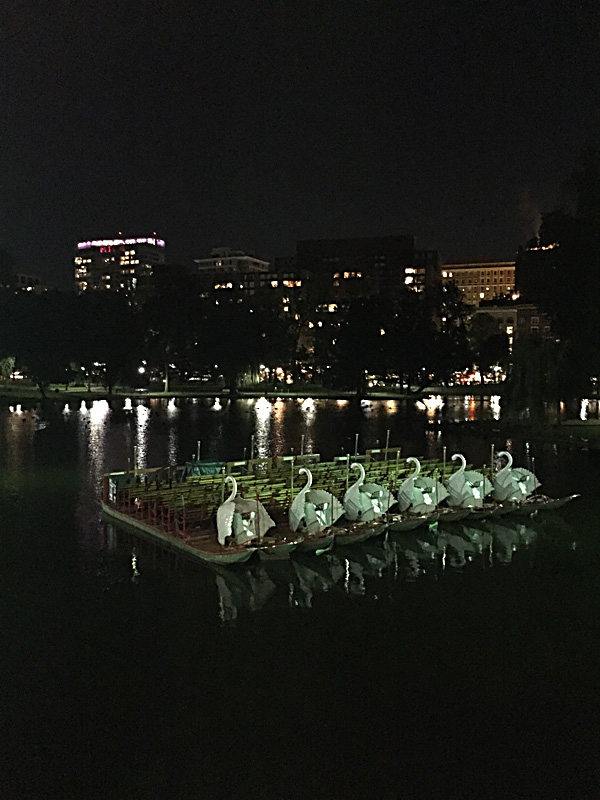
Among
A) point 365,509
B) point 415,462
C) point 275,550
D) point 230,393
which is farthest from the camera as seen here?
point 230,393

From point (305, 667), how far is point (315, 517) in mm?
7048

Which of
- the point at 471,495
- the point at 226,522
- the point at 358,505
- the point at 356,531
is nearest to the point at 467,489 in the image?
the point at 471,495

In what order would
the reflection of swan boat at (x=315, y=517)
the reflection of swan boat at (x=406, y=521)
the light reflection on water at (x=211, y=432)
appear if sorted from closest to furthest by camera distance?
the reflection of swan boat at (x=315, y=517) < the reflection of swan boat at (x=406, y=521) < the light reflection on water at (x=211, y=432)

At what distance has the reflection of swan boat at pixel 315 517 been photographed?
1878 centimetres

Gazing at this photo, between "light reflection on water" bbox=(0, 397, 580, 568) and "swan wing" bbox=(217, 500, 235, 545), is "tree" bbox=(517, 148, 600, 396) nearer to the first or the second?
"light reflection on water" bbox=(0, 397, 580, 568)

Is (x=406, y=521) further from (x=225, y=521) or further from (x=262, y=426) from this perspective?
(x=262, y=426)

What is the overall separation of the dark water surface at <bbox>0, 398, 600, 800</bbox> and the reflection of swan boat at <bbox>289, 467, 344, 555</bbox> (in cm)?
55

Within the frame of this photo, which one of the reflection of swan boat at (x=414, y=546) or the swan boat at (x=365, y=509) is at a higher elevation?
the swan boat at (x=365, y=509)

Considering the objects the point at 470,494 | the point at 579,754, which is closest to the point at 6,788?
the point at 579,754

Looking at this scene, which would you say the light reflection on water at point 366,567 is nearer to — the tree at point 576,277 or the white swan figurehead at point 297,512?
the white swan figurehead at point 297,512

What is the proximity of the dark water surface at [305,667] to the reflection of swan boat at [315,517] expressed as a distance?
1.79 ft

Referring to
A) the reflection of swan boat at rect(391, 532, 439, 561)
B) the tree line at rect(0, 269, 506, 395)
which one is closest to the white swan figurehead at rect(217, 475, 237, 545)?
the reflection of swan boat at rect(391, 532, 439, 561)

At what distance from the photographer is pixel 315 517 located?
19406mm

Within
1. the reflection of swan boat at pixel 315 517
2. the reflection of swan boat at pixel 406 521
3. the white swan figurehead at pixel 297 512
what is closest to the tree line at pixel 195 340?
the reflection of swan boat at pixel 406 521
